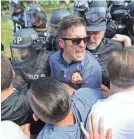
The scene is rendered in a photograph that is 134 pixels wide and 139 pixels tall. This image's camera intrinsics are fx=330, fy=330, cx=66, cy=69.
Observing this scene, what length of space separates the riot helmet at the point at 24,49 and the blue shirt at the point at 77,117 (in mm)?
985

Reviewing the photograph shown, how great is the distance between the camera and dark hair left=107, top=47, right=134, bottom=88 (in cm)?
174

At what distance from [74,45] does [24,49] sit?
2.15ft

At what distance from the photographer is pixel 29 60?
9.20ft

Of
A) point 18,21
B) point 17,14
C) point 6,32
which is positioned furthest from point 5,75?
point 6,32

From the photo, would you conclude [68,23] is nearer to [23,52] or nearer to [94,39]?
[94,39]

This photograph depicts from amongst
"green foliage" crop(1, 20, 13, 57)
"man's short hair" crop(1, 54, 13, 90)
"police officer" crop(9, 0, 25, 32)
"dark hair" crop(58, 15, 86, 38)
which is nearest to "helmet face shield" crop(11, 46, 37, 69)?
"dark hair" crop(58, 15, 86, 38)

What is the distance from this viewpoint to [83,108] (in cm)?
180

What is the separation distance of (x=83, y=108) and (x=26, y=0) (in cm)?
858

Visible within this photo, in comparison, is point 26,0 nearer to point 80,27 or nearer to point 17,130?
point 80,27

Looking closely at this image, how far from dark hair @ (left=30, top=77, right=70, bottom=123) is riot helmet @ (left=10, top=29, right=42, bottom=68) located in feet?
3.64

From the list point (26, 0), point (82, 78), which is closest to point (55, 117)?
point (82, 78)

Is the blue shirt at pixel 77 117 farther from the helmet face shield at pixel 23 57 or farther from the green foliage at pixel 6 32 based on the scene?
the green foliage at pixel 6 32

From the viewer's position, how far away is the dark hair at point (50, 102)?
162 centimetres

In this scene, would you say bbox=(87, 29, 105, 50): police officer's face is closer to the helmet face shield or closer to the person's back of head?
the helmet face shield
